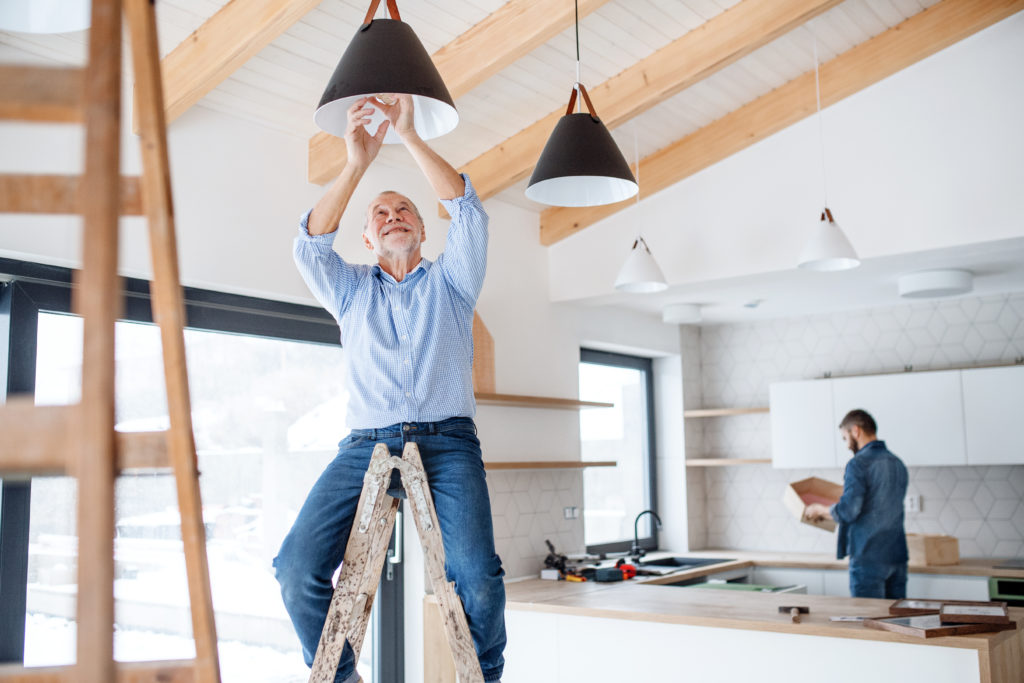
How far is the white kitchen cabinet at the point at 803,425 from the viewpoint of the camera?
5.52m

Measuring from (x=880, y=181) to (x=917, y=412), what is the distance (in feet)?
5.73

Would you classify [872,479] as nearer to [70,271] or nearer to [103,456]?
[70,271]

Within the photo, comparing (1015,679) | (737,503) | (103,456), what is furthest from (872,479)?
(103,456)

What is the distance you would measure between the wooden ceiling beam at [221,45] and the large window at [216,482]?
728 mm

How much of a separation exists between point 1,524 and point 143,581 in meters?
0.53

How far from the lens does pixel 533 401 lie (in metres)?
4.50

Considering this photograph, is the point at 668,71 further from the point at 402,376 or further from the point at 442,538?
the point at 442,538

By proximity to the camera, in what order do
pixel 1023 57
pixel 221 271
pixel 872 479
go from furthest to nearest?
pixel 872 479 < pixel 1023 57 < pixel 221 271

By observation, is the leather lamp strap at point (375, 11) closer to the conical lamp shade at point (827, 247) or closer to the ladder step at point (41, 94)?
the ladder step at point (41, 94)

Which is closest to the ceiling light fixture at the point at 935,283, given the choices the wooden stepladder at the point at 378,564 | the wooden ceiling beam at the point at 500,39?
the wooden ceiling beam at the point at 500,39

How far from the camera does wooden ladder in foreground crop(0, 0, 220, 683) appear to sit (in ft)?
2.53

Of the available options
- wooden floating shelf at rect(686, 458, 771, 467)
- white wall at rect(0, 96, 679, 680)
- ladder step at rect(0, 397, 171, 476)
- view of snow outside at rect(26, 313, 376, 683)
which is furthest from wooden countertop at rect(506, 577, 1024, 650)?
ladder step at rect(0, 397, 171, 476)

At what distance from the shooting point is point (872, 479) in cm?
442

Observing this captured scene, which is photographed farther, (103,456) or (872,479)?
(872,479)
